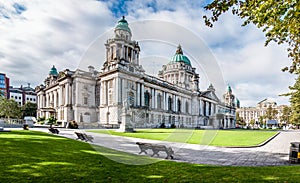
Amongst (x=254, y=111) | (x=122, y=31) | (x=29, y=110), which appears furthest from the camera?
(x=254, y=111)

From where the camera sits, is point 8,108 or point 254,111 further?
point 254,111

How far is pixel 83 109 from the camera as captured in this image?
60.7 metres

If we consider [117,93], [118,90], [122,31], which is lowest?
[117,93]

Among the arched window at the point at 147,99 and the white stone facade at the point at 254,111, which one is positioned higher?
the arched window at the point at 147,99

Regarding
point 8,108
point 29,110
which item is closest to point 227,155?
point 8,108

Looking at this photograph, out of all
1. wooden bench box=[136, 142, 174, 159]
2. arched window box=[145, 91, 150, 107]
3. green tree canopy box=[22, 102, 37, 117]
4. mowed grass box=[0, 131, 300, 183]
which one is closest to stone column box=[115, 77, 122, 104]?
arched window box=[145, 91, 150, 107]

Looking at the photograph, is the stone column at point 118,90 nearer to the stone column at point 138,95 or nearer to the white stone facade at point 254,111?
the stone column at point 138,95

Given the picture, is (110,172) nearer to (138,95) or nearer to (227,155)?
(227,155)

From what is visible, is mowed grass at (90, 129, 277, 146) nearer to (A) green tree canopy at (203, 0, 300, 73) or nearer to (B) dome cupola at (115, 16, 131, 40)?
(A) green tree canopy at (203, 0, 300, 73)

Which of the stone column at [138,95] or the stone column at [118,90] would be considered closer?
the stone column at [118,90]

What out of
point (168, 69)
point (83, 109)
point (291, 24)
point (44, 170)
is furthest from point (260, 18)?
point (168, 69)

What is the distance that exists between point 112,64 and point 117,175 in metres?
51.1

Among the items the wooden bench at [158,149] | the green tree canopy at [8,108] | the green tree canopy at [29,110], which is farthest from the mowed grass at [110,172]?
the green tree canopy at [29,110]

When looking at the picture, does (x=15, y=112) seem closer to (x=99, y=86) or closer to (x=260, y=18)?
(x=99, y=86)
